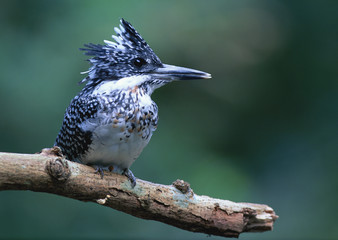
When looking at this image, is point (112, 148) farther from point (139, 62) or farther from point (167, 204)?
point (139, 62)

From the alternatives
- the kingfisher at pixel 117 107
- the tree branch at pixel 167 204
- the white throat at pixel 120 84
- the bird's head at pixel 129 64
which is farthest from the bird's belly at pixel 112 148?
the bird's head at pixel 129 64

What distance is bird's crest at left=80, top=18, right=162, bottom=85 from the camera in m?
3.01

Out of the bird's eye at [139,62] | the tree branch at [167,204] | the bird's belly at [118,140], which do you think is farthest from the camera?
the bird's eye at [139,62]

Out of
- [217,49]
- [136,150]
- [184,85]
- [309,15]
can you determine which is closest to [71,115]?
[136,150]

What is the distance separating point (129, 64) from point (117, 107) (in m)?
0.33

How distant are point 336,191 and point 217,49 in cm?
187

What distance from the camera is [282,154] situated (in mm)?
5301

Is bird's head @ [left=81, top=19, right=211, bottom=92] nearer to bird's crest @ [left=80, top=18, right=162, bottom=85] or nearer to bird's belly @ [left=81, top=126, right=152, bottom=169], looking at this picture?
bird's crest @ [left=80, top=18, right=162, bottom=85]

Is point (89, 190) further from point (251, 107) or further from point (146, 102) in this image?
point (251, 107)

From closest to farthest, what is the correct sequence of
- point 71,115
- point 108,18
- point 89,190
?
point 89,190
point 71,115
point 108,18

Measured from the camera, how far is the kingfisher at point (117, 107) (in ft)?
9.20

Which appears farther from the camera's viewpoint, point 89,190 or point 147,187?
point 147,187

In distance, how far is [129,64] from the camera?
3014 millimetres

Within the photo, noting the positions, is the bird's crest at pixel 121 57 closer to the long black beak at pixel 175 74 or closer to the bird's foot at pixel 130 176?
the long black beak at pixel 175 74
